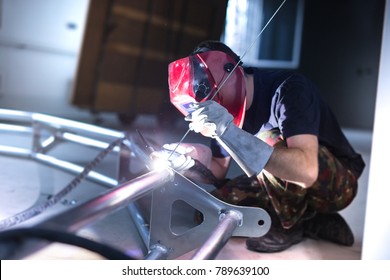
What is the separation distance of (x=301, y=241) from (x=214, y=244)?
1.51ft

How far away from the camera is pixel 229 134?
64 centimetres

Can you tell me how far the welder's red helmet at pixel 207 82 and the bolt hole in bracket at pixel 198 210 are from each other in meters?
0.14

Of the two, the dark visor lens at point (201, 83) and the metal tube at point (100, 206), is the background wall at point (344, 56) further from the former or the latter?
the metal tube at point (100, 206)

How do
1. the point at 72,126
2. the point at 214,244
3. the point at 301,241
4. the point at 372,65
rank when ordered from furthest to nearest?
the point at 372,65 < the point at 72,126 < the point at 301,241 < the point at 214,244

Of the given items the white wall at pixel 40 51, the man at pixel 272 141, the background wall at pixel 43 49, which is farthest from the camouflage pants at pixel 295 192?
the white wall at pixel 40 51

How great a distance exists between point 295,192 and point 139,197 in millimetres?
460

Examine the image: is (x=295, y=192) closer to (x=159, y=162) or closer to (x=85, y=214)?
(x=159, y=162)

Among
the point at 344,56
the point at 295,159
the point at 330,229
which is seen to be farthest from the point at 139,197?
the point at 344,56

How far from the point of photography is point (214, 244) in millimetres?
575

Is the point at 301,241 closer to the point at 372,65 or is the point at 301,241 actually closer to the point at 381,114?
the point at 381,114

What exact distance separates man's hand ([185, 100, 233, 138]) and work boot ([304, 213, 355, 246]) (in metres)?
0.49

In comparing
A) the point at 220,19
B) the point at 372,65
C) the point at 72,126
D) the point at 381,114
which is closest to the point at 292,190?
the point at 381,114

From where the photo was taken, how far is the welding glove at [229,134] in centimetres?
62

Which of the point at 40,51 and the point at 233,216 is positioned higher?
the point at 40,51
